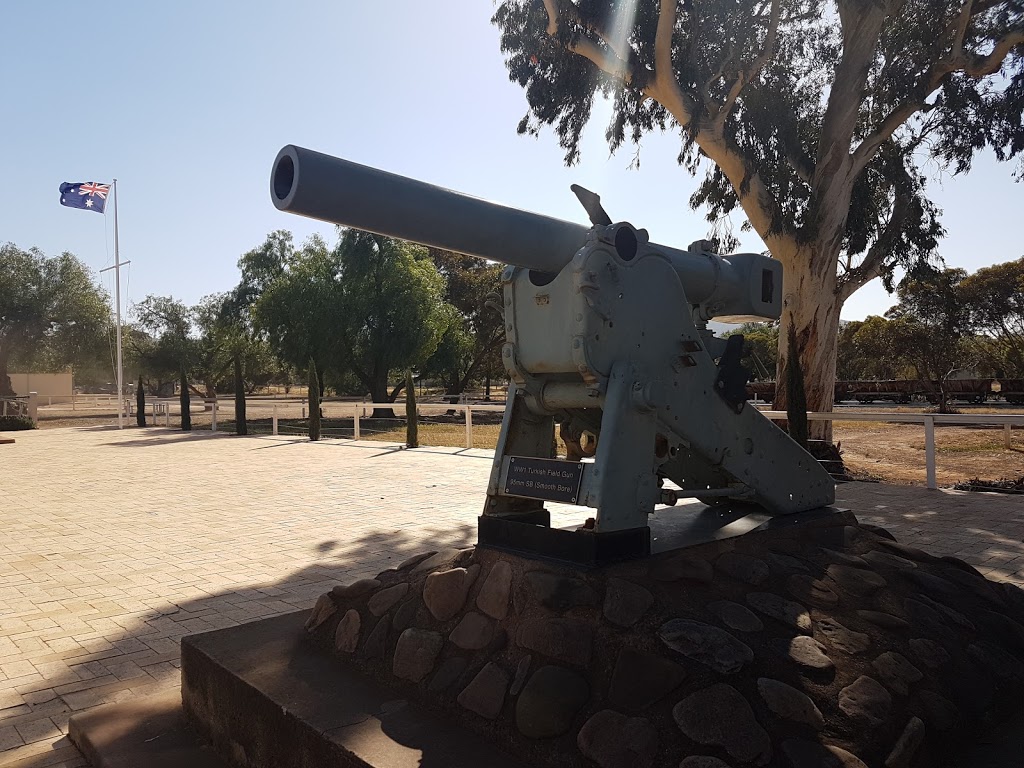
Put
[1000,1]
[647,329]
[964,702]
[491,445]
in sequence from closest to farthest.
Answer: [964,702], [647,329], [1000,1], [491,445]

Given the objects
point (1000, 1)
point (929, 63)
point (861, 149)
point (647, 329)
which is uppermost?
point (1000, 1)

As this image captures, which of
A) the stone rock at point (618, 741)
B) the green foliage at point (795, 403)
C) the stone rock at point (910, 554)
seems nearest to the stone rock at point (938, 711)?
the stone rock at point (618, 741)

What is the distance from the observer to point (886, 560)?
3.54 m

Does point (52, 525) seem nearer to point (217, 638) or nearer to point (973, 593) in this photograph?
point (217, 638)

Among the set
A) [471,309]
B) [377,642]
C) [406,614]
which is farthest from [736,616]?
[471,309]

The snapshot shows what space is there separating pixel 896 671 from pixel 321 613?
2.29 meters

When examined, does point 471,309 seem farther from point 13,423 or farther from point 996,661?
point 996,661

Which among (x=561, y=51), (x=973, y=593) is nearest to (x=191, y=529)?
(x=973, y=593)

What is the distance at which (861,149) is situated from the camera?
13.5m

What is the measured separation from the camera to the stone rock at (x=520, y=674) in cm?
244

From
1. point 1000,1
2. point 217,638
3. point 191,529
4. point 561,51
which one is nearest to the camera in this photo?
point 217,638

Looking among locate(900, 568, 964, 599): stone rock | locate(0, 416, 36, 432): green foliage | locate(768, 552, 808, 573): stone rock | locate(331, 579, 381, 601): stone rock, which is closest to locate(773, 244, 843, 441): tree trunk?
locate(900, 568, 964, 599): stone rock

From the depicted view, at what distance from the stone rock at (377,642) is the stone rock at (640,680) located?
3.32ft

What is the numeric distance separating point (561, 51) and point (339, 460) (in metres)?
9.64
